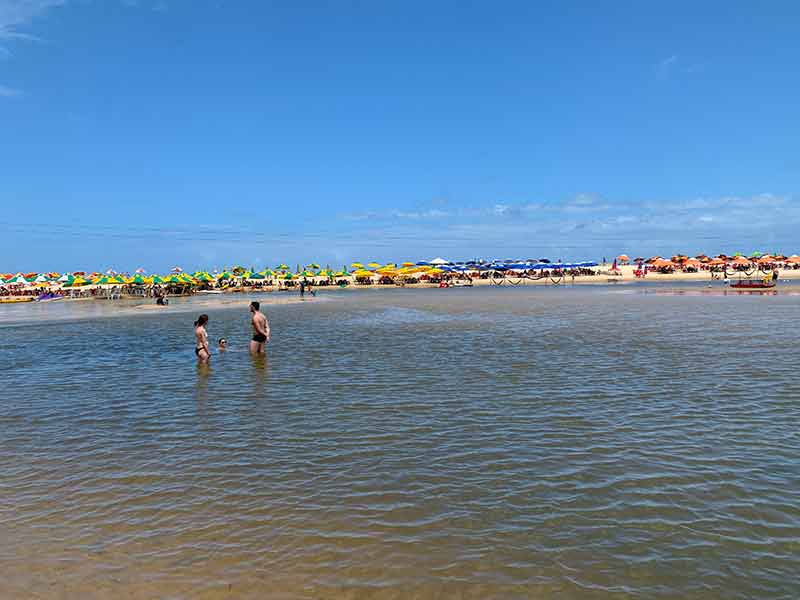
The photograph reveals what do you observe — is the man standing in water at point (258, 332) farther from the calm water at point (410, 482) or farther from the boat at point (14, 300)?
the boat at point (14, 300)

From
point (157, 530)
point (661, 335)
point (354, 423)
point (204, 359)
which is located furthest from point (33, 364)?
point (661, 335)

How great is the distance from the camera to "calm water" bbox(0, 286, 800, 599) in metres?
3.97

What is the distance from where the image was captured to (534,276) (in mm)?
94250

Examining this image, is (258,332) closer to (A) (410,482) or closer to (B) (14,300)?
(A) (410,482)

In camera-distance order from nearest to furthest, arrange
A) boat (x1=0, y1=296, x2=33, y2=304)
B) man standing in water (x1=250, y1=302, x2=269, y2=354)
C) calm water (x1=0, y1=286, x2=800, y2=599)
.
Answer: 1. calm water (x1=0, y1=286, x2=800, y2=599)
2. man standing in water (x1=250, y1=302, x2=269, y2=354)
3. boat (x1=0, y1=296, x2=33, y2=304)

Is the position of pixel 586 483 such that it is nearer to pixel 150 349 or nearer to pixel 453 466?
pixel 453 466

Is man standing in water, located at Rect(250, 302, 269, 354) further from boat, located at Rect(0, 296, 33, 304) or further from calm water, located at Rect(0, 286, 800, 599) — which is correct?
boat, located at Rect(0, 296, 33, 304)

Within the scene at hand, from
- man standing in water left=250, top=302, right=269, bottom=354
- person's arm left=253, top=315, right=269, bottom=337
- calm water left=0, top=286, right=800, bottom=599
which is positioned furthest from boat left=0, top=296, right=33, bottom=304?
person's arm left=253, top=315, right=269, bottom=337

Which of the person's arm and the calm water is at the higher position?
the person's arm

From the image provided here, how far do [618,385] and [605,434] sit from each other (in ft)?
11.0

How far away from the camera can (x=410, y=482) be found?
5699 mm

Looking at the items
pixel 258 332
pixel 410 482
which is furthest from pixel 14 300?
pixel 410 482

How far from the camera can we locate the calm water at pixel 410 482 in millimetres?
3967

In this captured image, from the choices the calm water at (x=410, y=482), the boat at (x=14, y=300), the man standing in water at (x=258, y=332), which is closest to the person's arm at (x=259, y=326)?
the man standing in water at (x=258, y=332)
